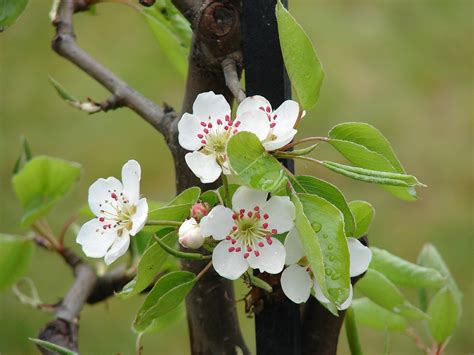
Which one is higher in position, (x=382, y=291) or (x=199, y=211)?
(x=199, y=211)

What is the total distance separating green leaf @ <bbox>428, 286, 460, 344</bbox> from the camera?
0.92 meters

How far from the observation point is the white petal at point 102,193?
2.27ft

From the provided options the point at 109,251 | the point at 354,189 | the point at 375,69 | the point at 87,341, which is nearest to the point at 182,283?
the point at 109,251

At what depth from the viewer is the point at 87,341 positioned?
226cm

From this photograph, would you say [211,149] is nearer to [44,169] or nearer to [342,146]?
[342,146]

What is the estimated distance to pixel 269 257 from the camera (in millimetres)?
630

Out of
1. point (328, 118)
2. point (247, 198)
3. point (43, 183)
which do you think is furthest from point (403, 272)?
point (328, 118)

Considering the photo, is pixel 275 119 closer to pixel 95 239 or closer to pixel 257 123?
pixel 257 123

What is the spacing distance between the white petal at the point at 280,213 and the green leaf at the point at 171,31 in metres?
0.35

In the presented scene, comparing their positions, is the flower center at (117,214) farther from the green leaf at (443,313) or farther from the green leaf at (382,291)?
the green leaf at (443,313)

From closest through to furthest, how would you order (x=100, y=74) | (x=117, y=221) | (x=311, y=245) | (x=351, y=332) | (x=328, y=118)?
1. (x=311, y=245)
2. (x=117, y=221)
3. (x=351, y=332)
4. (x=100, y=74)
5. (x=328, y=118)

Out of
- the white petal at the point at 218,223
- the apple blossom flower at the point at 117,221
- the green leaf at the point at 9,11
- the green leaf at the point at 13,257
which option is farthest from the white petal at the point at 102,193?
the green leaf at the point at 13,257

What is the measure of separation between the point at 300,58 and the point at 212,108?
0.08 metres

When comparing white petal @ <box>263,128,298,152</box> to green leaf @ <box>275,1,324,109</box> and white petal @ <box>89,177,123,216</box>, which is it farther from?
white petal @ <box>89,177,123,216</box>
